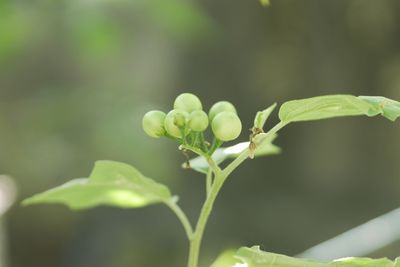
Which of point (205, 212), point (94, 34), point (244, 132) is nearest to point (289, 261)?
point (205, 212)

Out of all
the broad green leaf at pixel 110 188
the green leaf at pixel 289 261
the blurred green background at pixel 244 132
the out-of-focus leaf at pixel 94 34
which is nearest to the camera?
the green leaf at pixel 289 261

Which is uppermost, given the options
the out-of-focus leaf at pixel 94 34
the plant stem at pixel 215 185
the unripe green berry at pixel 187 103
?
the out-of-focus leaf at pixel 94 34

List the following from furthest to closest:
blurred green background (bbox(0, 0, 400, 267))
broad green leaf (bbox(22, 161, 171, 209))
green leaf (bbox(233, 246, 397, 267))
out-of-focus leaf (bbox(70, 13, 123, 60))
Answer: blurred green background (bbox(0, 0, 400, 267)) < out-of-focus leaf (bbox(70, 13, 123, 60)) < broad green leaf (bbox(22, 161, 171, 209)) < green leaf (bbox(233, 246, 397, 267))

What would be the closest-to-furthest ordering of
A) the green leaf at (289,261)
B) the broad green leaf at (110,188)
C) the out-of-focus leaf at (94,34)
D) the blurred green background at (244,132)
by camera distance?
the green leaf at (289,261)
the broad green leaf at (110,188)
the out-of-focus leaf at (94,34)
the blurred green background at (244,132)

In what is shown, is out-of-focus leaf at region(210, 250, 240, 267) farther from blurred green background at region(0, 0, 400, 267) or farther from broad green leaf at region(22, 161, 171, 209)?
blurred green background at region(0, 0, 400, 267)

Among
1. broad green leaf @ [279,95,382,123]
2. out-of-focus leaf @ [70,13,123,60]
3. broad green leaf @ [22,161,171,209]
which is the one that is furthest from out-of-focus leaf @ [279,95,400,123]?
out-of-focus leaf @ [70,13,123,60]

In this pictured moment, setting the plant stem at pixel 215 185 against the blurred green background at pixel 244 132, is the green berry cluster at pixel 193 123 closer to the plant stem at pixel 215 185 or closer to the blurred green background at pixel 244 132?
the plant stem at pixel 215 185

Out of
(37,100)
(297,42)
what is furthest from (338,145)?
(37,100)

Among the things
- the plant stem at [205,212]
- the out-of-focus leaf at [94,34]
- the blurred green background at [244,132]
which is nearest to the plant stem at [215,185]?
the plant stem at [205,212]
